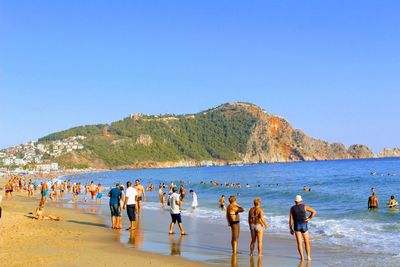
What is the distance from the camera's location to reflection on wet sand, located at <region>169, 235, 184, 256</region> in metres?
11.8

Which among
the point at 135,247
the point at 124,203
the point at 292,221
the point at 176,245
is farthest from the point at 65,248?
the point at 292,221

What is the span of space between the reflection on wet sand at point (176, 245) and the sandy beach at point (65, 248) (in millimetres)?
706

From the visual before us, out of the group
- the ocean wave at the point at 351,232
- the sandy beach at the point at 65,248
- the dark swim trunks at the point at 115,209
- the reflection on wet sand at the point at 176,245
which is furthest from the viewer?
the dark swim trunks at the point at 115,209

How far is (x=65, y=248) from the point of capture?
1185 centimetres

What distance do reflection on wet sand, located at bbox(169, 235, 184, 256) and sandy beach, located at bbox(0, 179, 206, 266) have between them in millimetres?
706

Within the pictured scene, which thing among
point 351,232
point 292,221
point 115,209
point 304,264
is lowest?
point 351,232

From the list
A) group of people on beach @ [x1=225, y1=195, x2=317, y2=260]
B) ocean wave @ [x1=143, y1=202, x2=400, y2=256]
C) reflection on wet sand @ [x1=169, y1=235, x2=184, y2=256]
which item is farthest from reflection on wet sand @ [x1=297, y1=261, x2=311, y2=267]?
reflection on wet sand @ [x1=169, y1=235, x2=184, y2=256]

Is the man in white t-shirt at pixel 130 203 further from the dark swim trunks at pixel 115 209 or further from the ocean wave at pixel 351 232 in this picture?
the ocean wave at pixel 351 232

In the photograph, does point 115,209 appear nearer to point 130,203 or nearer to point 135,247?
point 130,203

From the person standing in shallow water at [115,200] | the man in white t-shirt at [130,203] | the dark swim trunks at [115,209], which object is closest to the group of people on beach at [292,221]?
the man in white t-shirt at [130,203]

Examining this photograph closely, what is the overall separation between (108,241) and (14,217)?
706cm

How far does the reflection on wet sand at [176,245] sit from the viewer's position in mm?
11844

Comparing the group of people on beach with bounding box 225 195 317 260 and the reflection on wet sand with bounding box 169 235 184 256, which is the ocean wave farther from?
the reflection on wet sand with bounding box 169 235 184 256

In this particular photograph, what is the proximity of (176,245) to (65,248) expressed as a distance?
3090mm
